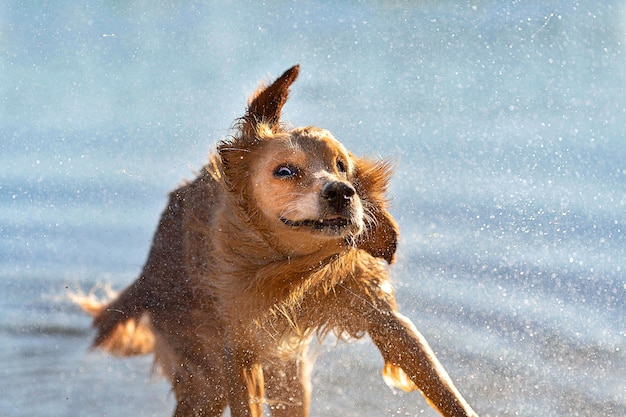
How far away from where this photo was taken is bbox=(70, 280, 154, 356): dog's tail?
14.1ft

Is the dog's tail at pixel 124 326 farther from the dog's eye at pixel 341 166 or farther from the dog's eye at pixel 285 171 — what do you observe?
the dog's eye at pixel 341 166

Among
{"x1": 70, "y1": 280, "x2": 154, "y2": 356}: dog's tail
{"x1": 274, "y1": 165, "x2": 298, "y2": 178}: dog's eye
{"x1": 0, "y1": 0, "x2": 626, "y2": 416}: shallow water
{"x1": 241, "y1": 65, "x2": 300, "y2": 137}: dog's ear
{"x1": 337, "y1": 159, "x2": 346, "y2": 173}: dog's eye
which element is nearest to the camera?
{"x1": 274, "y1": 165, "x2": 298, "y2": 178}: dog's eye

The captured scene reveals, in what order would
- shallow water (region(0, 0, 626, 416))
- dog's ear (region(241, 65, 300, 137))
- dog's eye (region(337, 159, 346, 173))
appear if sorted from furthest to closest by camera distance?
shallow water (region(0, 0, 626, 416)) < dog's ear (region(241, 65, 300, 137)) < dog's eye (region(337, 159, 346, 173))

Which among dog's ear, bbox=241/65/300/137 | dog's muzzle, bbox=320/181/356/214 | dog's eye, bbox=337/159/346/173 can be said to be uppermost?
dog's ear, bbox=241/65/300/137

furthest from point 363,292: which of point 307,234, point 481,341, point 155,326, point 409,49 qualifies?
point 409,49

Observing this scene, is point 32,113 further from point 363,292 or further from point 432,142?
point 363,292

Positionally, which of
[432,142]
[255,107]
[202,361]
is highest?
[432,142]

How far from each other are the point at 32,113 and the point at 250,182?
2769 mm

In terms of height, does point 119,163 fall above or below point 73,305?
above

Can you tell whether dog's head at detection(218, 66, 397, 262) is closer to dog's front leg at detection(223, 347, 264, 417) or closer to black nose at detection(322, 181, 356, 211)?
black nose at detection(322, 181, 356, 211)

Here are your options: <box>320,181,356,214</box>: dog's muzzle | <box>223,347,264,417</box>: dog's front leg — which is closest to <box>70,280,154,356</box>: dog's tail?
<box>223,347,264,417</box>: dog's front leg

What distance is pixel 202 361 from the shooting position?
12.9 feet

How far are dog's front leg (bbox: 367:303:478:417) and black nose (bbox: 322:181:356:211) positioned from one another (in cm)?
64

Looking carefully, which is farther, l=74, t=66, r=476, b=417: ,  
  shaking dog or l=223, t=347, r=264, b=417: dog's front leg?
l=223, t=347, r=264, b=417: dog's front leg
